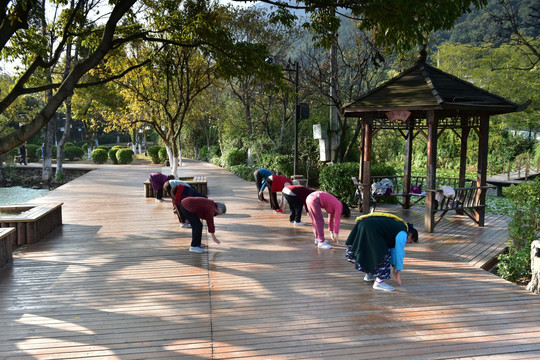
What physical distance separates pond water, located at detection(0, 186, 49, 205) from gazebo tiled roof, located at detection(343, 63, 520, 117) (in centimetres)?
1752

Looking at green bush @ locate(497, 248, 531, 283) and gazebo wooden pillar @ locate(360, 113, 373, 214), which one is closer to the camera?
green bush @ locate(497, 248, 531, 283)

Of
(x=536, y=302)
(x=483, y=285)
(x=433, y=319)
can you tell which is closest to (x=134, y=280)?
(x=433, y=319)

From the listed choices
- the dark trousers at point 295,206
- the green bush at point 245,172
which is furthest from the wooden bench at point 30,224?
the green bush at point 245,172

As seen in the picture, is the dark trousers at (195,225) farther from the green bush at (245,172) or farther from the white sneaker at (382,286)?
the green bush at (245,172)

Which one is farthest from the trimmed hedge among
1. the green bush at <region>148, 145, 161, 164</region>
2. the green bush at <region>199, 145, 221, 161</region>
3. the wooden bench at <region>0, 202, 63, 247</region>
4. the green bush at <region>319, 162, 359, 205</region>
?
the green bush at <region>148, 145, 161, 164</region>

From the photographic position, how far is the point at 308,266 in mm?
6750

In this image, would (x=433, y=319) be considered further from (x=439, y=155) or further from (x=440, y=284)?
(x=439, y=155)

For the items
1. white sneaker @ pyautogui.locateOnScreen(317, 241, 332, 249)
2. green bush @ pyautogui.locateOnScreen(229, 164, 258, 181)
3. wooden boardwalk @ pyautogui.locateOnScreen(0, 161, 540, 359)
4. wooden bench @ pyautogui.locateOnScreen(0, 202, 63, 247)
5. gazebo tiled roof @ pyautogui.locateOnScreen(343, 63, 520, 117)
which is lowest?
wooden boardwalk @ pyautogui.locateOnScreen(0, 161, 540, 359)

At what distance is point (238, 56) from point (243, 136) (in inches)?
649

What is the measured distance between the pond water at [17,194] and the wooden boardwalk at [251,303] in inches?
538

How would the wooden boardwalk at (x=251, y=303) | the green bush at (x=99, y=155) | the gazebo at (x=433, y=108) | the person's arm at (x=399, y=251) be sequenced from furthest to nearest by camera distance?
the green bush at (x=99, y=155) < the gazebo at (x=433, y=108) < the person's arm at (x=399, y=251) < the wooden boardwalk at (x=251, y=303)

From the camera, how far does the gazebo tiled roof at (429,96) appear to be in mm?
8742

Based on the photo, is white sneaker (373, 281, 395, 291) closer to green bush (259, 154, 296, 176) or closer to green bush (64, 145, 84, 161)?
green bush (259, 154, 296, 176)

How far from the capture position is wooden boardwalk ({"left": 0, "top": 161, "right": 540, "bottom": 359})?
418 cm
